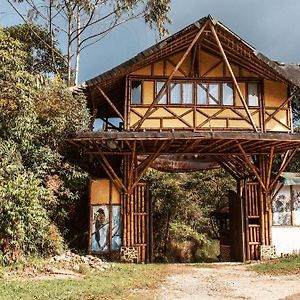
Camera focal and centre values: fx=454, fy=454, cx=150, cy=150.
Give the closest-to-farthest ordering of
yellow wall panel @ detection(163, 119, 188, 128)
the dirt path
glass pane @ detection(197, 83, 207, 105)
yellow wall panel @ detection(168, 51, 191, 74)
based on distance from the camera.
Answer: the dirt path
yellow wall panel @ detection(163, 119, 188, 128)
glass pane @ detection(197, 83, 207, 105)
yellow wall panel @ detection(168, 51, 191, 74)

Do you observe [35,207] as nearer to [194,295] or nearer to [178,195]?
[194,295]

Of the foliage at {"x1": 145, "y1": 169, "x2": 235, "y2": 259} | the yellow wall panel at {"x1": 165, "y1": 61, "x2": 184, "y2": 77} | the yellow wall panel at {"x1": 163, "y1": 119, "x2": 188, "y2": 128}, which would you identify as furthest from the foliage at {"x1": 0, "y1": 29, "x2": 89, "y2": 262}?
the foliage at {"x1": 145, "y1": 169, "x2": 235, "y2": 259}

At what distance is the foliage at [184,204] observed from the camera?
18703 millimetres

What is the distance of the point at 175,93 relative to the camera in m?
14.2

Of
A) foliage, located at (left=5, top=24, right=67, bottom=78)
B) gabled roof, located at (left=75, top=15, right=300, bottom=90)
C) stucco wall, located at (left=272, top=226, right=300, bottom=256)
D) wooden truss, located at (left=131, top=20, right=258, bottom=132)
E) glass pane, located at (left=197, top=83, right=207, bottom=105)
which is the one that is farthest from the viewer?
foliage, located at (left=5, top=24, right=67, bottom=78)

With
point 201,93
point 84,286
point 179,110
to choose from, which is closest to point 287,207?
point 201,93

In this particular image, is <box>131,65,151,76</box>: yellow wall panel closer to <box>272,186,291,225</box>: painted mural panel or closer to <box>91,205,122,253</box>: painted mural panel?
<box>91,205,122,253</box>: painted mural panel

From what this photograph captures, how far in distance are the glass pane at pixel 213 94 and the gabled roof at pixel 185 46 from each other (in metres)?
1.05

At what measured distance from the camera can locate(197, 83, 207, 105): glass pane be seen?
46.7 ft

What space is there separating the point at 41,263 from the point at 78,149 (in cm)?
481

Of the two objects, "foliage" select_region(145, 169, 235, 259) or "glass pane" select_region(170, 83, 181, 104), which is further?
"foliage" select_region(145, 169, 235, 259)

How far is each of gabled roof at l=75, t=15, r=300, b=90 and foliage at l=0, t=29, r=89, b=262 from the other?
4.15ft

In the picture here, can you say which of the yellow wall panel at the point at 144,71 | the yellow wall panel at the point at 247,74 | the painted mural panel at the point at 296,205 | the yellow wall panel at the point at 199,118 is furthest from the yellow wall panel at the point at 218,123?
the painted mural panel at the point at 296,205

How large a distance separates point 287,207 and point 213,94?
4546 millimetres
